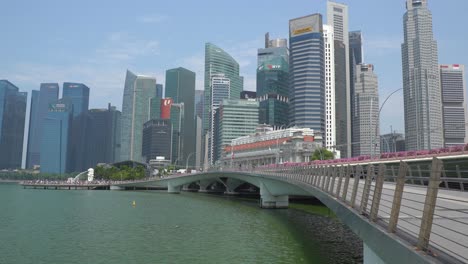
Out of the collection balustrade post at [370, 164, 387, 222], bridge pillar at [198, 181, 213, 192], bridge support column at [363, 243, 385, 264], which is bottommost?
bridge pillar at [198, 181, 213, 192]

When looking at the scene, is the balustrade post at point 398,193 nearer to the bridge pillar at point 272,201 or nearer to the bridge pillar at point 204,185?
the bridge pillar at point 272,201

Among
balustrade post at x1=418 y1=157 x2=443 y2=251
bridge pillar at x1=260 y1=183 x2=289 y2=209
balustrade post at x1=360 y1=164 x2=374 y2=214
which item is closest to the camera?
balustrade post at x1=418 y1=157 x2=443 y2=251

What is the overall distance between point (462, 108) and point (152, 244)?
192705mm

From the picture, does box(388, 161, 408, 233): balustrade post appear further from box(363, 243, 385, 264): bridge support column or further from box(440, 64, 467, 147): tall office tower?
box(440, 64, 467, 147): tall office tower

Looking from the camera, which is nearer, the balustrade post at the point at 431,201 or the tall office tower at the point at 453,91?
the balustrade post at the point at 431,201

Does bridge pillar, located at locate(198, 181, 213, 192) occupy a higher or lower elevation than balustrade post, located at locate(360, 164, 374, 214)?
lower

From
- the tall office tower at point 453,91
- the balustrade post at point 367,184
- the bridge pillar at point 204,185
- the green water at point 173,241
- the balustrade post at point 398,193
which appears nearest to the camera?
the balustrade post at point 398,193

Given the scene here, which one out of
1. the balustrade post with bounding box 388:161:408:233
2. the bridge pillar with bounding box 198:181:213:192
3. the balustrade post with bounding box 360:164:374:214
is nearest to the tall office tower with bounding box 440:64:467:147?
the bridge pillar with bounding box 198:181:213:192

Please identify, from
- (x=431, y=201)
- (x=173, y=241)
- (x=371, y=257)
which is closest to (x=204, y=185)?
(x=173, y=241)

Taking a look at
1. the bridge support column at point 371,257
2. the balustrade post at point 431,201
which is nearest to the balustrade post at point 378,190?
the bridge support column at point 371,257

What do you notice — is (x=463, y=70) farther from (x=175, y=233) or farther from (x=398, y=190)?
(x=398, y=190)

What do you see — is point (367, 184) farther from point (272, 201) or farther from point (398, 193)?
point (272, 201)

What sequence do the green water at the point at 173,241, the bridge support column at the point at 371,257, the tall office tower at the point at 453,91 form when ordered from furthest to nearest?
1. the tall office tower at the point at 453,91
2. the green water at the point at 173,241
3. the bridge support column at the point at 371,257

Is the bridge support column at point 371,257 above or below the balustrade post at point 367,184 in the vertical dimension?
below
